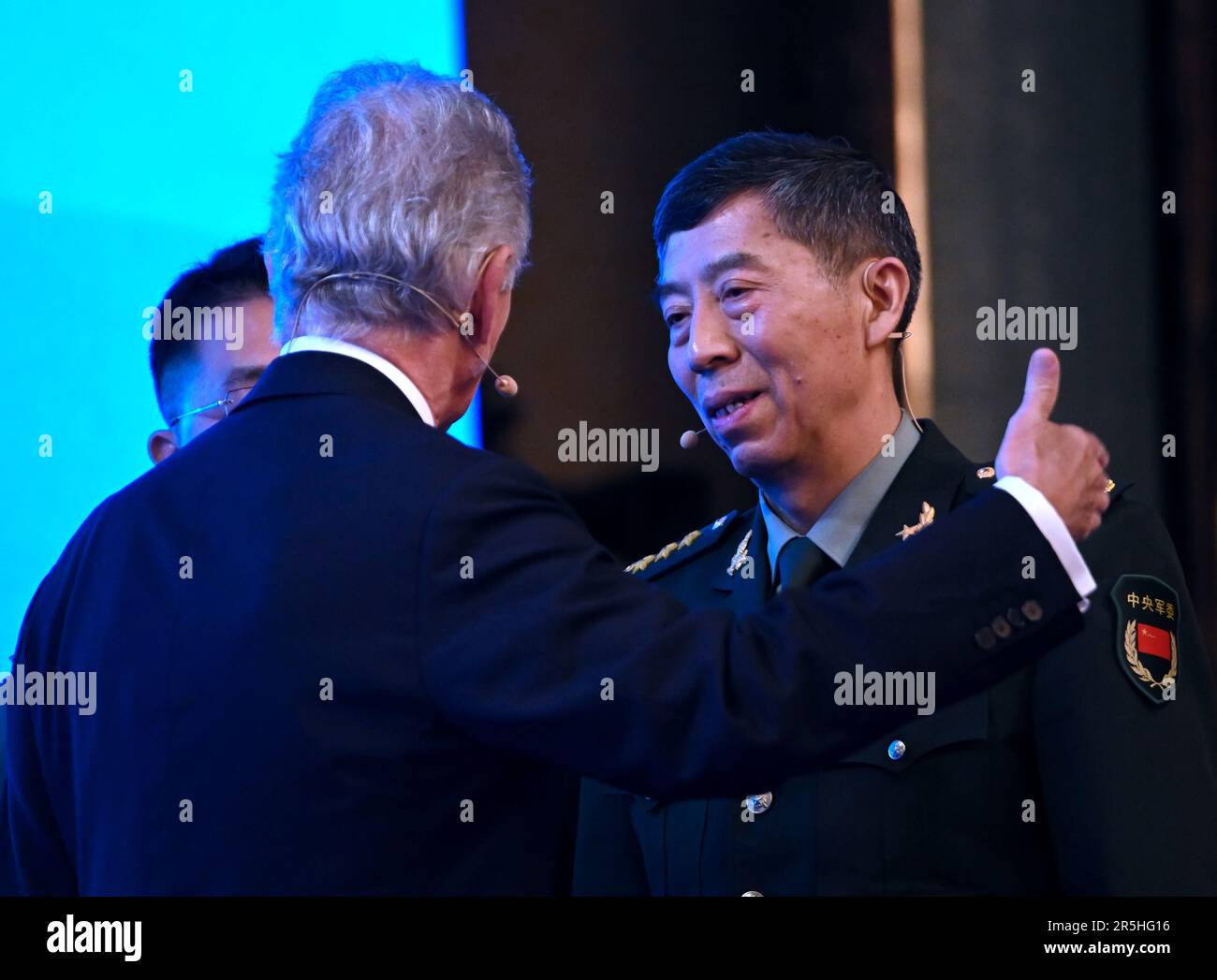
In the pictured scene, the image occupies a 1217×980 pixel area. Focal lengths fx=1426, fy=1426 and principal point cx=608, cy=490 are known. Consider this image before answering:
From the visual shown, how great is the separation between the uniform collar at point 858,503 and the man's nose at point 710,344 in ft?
0.75

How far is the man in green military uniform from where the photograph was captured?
1.58 m

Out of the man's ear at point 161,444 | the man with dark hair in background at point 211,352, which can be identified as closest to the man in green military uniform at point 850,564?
the man with dark hair in background at point 211,352

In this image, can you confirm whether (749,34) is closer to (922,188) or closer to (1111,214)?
(922,188)

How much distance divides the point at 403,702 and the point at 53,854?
0.56 meters

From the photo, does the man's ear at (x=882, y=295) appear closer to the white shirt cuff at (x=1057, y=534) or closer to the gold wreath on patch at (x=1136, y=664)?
the gold wreath on patch at (x=1136, y=664)

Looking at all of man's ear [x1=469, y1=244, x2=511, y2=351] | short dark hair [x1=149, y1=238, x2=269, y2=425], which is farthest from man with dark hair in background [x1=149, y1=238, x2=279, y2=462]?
man's ear [x1=469, y1=244, x2=511, y2=351]

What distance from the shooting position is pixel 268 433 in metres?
1.40

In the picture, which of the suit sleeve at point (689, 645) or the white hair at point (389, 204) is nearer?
the suit sleeve at point (689, 645)

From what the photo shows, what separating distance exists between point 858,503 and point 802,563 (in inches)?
4.2

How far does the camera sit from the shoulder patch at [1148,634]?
159cm

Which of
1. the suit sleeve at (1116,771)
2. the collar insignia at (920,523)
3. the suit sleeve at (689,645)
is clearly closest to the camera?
the suit sleeve at (689,645)

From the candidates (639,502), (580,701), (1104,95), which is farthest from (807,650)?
(1104,95)

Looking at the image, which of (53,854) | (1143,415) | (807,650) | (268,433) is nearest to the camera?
(807,650)

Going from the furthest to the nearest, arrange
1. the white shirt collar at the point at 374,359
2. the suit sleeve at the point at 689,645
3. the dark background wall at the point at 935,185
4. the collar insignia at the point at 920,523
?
1. the dark background wall at the point at 935,185
2. the collar insignia at the point at 920,523
3. the white shirt collar at the point at 374,359
4. the suit sleeve at the point at 689,645
